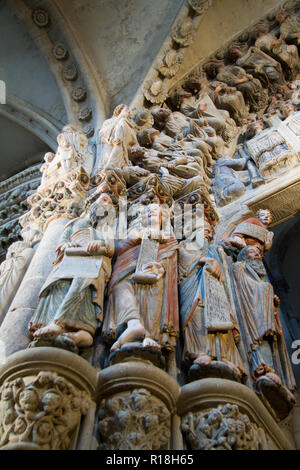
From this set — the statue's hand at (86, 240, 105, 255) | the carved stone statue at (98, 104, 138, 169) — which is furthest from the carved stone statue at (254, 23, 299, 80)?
the statue's hand at (86, 240, 105, 255)

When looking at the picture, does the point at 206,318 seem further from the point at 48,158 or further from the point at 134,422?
the point at 48,158

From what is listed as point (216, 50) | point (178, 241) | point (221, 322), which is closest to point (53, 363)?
point (221, 322)

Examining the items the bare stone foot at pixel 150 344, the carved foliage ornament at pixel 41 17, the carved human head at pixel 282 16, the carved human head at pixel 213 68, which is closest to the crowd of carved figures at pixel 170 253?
the bare stone foot at pixel 150 344

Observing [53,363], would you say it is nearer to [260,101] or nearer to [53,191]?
[53,191]

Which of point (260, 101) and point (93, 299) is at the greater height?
point (260, 101)

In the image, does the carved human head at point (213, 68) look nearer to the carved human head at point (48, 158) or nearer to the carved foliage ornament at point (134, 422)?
the carved human head at point (48, 158)

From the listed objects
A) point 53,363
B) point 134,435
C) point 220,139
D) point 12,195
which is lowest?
point 134,435

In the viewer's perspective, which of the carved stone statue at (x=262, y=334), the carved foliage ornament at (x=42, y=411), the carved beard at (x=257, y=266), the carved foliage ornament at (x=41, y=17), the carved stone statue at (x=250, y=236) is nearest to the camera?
the carved foliage ornament at (x=42, y=411)

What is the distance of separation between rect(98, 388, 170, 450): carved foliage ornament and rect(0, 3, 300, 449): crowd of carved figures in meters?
0.02

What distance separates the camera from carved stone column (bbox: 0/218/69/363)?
2.78 meters

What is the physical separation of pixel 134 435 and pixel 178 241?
187 centimetres

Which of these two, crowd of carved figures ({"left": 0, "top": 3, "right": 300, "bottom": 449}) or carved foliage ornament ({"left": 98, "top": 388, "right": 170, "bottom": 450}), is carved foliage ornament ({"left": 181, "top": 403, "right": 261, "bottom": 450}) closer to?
crowd of carved figures ({"left": 0, "top": 3, "right": 300, "bottom": 449})

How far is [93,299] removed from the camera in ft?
9.11

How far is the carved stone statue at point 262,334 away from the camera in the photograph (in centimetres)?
266
